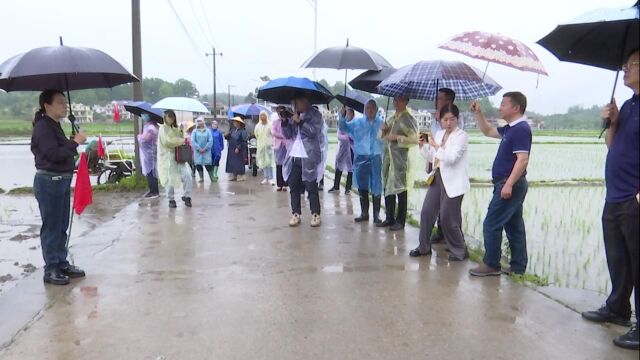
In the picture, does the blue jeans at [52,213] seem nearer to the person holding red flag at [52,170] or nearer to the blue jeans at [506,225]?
the person holding red flag at [52,170]

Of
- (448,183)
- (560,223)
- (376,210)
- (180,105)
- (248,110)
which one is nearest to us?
(448,183)

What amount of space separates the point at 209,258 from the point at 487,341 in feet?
9.39

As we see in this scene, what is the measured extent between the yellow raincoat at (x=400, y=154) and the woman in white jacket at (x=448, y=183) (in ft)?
1.98

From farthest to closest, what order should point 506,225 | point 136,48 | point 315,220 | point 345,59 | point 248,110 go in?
point 248,110
point 136,48
point 315,220
point 345,59
point 506,225

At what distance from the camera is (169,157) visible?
7.92 meters

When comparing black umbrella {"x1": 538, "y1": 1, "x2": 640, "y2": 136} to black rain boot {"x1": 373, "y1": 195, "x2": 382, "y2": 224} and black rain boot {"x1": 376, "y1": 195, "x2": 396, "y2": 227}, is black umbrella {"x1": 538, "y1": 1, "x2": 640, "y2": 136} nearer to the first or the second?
black rain boot {"x1": 376, "y1": 195, "x2": 396, "y2": 227}

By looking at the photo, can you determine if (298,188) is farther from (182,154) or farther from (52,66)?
(52,66)

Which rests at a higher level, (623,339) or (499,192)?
(499,192)

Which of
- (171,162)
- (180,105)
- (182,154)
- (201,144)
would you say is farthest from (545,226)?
(201,144)

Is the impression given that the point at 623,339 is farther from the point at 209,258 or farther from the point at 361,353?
the point at 209,258

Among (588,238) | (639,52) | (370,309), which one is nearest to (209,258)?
(370,309)

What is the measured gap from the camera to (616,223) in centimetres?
319

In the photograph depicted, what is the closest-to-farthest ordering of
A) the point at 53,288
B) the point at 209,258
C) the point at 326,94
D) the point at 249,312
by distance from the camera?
the point at 249,312, the point at 53,288, the point at 209,258, the point at 326,94

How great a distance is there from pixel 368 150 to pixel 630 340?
154 inches
